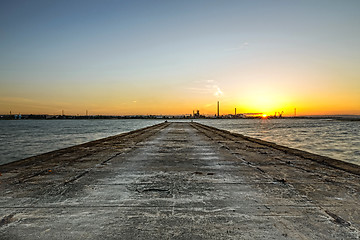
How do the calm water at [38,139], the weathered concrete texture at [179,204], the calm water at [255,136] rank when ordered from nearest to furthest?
the weathered concrete texture at [179,204], the calm water at [255,136], the calm water at [38,139]

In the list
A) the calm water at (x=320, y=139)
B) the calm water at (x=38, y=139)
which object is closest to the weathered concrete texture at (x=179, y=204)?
the calm water at (x=320, y=139)

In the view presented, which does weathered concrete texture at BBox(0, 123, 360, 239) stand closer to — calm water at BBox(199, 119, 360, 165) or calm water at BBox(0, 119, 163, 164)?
calm water at BBox(199, 119, 360, 165)

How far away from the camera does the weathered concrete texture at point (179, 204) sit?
11.0ft

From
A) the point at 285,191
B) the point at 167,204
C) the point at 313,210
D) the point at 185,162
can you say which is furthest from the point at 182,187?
the point at 185,162

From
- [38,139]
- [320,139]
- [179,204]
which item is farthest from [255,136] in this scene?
[179,204]

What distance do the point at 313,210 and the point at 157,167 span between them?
5028 millimetres

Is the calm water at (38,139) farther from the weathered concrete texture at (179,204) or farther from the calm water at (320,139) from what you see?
the calm water at (320,139)

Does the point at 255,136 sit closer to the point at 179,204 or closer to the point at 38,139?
the point at 38,139

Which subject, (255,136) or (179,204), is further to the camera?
(255,136)

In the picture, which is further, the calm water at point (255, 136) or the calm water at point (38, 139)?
the calm water at point (38, 139)

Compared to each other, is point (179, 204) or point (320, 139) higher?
point (179, 204)

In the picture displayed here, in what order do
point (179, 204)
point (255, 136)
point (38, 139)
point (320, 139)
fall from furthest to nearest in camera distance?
Answer: point (255, 136) < point (38, 139) < point (320, 139) < point (179, 204)

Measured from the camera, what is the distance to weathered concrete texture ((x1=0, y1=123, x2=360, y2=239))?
11.0 ft

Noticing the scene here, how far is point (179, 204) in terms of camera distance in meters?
4.42
